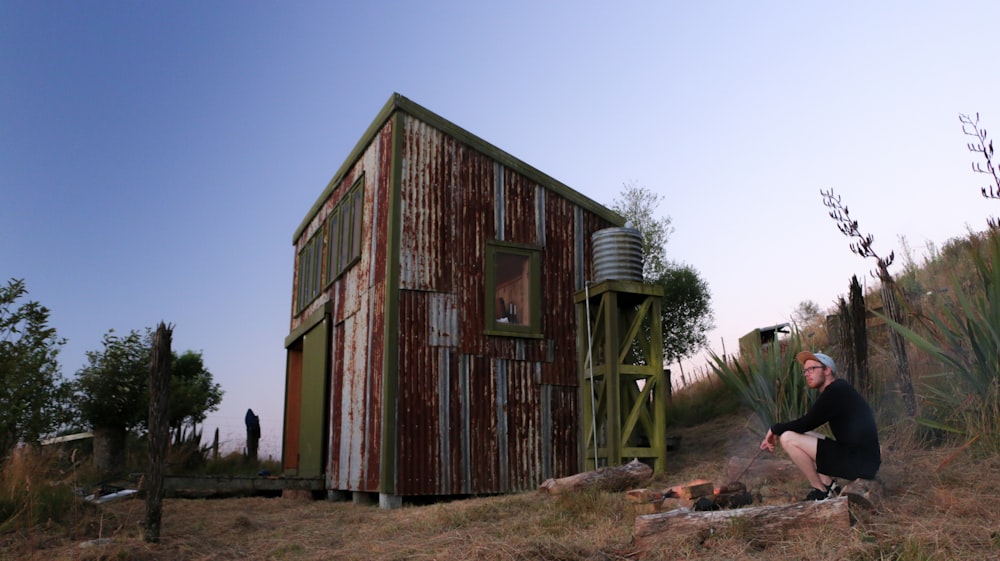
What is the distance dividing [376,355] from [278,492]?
19.2 feet

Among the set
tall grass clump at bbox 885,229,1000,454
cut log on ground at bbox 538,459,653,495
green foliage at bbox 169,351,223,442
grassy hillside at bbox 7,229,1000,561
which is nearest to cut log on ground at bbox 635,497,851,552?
grassy hillside at bbox 7,229,1000,561

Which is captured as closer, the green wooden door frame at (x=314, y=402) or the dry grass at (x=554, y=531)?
the dry grass at (x=554, y=531)

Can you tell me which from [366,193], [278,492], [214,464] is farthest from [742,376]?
[214,464]

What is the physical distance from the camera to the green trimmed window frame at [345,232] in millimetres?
13500

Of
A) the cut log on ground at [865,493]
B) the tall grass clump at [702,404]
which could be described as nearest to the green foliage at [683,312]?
the tall grass clump at [702,404]

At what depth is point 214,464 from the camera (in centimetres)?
2011

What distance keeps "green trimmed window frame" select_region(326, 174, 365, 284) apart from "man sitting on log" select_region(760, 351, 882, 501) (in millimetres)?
8295

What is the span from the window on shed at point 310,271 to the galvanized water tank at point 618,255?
6357mm

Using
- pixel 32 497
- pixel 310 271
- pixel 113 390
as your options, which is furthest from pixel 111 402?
pixel 32 497

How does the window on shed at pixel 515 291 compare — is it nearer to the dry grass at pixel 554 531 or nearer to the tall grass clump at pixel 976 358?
the dry grass at pixel 554 531

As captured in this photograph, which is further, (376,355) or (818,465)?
(376,355)

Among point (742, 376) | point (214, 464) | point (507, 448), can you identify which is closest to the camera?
point (742, 376)

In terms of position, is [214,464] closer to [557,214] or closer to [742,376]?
[557,214]

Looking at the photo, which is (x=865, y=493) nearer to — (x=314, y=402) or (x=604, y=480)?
(x=604, y=480)
